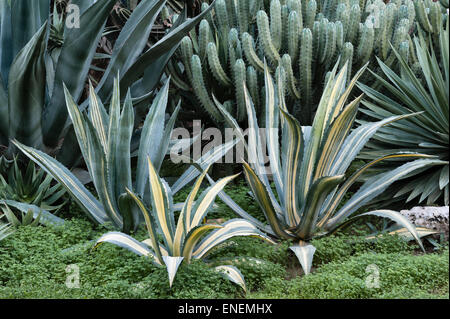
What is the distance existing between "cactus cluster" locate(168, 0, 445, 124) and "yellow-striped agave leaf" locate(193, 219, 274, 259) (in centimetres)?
161

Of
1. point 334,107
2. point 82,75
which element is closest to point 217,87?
point 82,75

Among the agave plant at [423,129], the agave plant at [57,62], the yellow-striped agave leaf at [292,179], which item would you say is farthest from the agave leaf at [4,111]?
the agave plant at [423,129]

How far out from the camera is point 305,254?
11.0 feet

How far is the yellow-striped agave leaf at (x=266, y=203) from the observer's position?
354 cm

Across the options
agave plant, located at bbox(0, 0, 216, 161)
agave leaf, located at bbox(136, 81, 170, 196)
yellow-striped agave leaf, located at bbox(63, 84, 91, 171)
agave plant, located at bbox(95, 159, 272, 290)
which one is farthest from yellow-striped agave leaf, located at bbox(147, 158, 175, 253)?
agave plant, located at bbox(0, 0, 216, 161)

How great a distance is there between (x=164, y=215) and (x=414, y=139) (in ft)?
6.21

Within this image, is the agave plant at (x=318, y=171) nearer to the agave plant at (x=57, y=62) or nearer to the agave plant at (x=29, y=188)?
the agave plant at (x=57, y=62)

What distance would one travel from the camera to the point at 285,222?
3.79 m

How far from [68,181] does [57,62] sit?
92 centimetres

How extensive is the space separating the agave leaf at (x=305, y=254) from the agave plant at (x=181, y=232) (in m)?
0.25

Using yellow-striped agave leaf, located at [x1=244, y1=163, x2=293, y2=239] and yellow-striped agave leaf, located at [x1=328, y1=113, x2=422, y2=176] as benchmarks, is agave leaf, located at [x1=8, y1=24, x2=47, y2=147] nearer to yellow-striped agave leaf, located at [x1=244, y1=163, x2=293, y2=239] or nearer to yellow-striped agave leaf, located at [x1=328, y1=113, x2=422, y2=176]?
yellow-striped agave leaf, located at [x1=244, y1=163, x2=293, y2=239]
